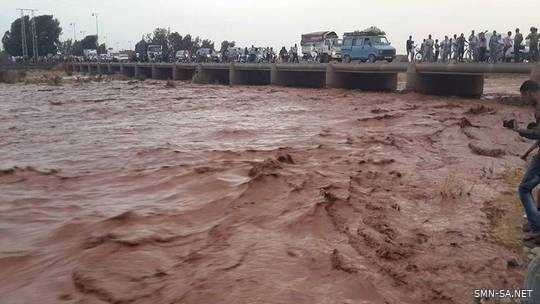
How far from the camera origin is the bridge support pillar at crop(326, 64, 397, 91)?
29203 millimetres

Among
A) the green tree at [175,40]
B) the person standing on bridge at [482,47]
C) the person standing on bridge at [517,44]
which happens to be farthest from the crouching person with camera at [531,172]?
the green tree at [175,40]

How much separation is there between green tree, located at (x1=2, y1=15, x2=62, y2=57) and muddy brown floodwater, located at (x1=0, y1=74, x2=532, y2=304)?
87833mm

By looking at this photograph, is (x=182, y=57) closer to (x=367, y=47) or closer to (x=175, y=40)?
(x=175, y=40)

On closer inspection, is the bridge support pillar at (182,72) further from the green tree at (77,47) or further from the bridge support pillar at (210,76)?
the green tree at (77,47)

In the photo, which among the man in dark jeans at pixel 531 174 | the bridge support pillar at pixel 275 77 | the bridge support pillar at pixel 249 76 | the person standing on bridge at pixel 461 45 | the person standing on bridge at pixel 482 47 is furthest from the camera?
the bridge support pillar at pixel 249 76

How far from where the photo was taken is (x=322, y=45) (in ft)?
136

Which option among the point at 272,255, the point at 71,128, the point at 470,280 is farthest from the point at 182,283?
the point at 71,128

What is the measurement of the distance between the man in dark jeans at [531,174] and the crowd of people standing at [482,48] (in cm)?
1730

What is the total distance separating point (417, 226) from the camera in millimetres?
6090

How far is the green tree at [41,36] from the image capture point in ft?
304

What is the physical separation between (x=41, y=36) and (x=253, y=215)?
97.4 metres

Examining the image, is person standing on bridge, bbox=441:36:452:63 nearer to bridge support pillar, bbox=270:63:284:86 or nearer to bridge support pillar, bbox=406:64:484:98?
bridge support pillar, bbox=406:64:484:98

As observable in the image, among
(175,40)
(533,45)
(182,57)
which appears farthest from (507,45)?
(175,40)

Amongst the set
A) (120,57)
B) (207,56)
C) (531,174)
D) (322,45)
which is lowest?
(531,174)
